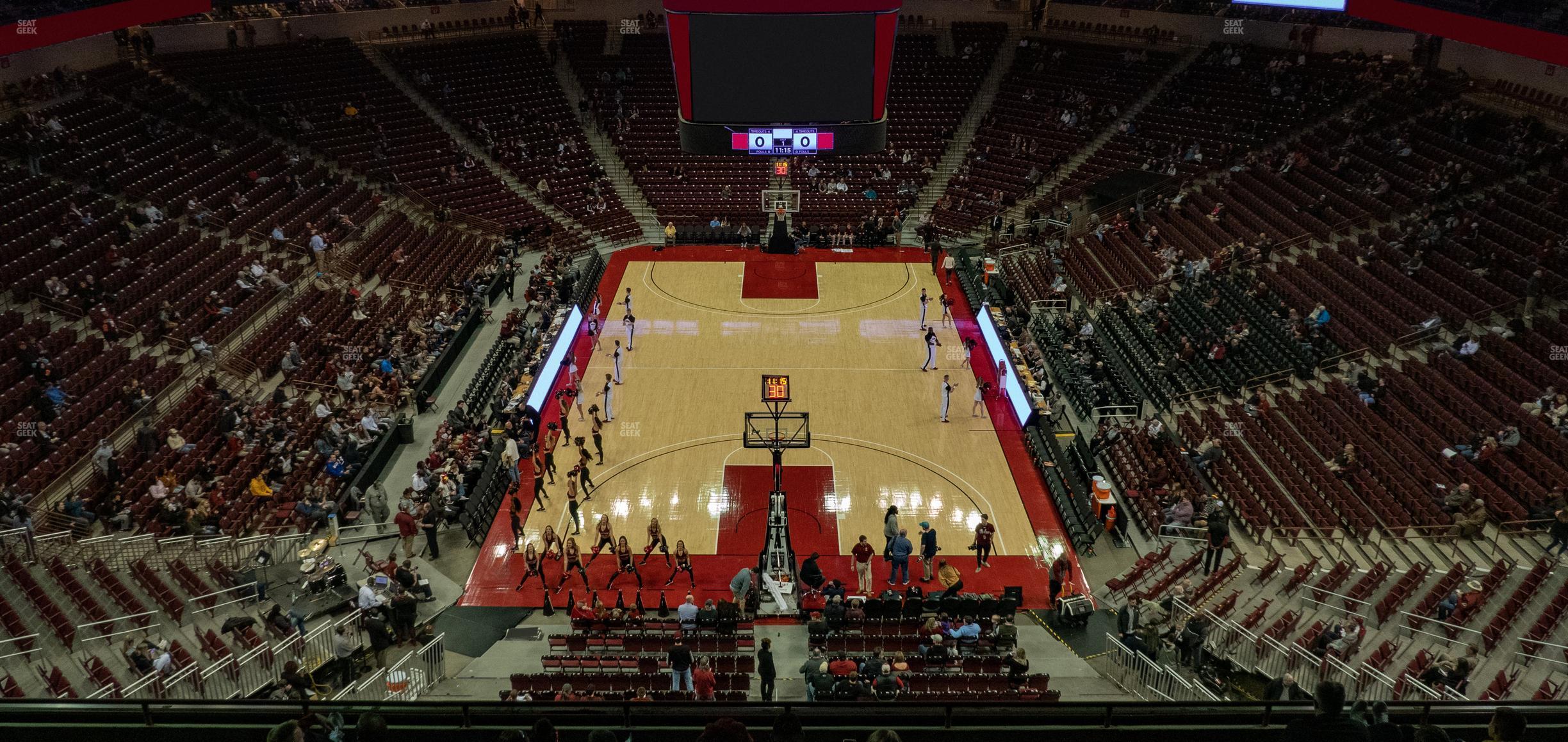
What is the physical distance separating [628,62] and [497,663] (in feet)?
117

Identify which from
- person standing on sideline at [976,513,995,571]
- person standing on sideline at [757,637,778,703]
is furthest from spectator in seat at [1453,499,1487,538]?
person standing on sideline at [757,637,778,703]

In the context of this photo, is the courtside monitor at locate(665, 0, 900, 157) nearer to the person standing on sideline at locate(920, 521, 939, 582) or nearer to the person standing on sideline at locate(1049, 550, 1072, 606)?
the person standing on sideline at locate(920, 521, 939, 582)

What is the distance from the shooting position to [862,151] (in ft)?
77.9

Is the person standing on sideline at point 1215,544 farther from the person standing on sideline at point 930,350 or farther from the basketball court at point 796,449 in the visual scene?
the person standing on sideline at point 930,350

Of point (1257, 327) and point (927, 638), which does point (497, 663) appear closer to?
point (927, 638)

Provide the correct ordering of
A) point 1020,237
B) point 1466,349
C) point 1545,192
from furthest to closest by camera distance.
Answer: point 1020,237, point 1545,192, point 1466,349

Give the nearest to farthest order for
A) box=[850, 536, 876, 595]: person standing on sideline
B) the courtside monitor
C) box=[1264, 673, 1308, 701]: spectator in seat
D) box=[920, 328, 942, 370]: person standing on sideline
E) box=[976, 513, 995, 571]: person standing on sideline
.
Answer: box=[1264, 673, 1308, 701]: spectator in seat
box=[850, 536, 876, 595]: person standing on sideline
box=[976, 513, 995, 571]: person standing on sideline
the courtside monitor
box=[920, 328, 942, 370]: person standing on sideline

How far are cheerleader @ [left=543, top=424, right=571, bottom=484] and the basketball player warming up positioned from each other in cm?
280

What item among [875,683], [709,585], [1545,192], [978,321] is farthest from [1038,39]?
[875,683]

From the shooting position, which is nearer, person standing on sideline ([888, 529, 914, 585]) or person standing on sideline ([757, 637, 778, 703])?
person standing on sideline ([757, 637, 778, 703])

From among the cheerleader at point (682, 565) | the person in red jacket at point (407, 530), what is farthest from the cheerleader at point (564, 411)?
the cheerleader at point (682, 565)

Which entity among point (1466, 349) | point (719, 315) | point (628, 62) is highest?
point (628, 62)

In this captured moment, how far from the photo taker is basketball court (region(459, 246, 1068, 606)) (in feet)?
68.9

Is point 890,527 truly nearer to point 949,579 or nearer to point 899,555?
point 899,555
